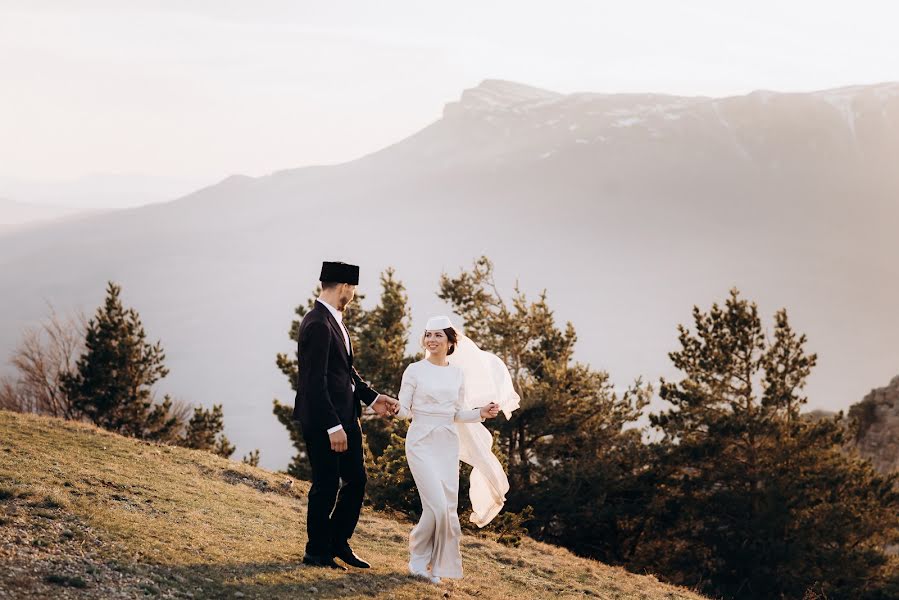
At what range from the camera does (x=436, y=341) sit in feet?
24.3

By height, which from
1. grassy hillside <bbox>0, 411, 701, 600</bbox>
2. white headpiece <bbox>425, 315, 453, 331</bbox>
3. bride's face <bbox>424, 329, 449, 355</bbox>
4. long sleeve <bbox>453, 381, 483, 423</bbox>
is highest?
white headpiece <bbox>425, 315, 453, 331</bbox>

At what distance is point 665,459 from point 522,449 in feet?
15.3

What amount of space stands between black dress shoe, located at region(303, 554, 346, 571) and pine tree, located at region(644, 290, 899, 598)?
19.1 metres

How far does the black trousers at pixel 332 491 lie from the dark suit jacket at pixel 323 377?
0.15 metres

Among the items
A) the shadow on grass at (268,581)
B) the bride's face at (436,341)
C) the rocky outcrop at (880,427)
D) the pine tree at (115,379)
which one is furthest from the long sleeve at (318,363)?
the rocky outcrop at (880,427)

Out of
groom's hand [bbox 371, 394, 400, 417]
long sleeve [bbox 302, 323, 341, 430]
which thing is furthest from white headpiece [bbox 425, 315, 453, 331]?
long sleeve [bbox 302, 323, 341, 430]

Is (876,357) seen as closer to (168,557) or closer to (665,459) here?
(665,459)

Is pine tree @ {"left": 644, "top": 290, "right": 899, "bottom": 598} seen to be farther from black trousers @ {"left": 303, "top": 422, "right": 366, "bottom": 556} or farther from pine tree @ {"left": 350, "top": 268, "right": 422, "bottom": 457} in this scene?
black trousers @ {"left": 303, "top": 422, "right": 366, "bottom": 556}

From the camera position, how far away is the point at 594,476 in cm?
2600

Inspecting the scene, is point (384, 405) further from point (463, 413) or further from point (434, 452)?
point (463, 413)

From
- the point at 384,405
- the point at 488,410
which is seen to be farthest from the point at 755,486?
the point at 384,405

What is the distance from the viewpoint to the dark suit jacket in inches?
261

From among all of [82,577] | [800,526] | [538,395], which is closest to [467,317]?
[538,395]

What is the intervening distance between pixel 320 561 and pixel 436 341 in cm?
219
